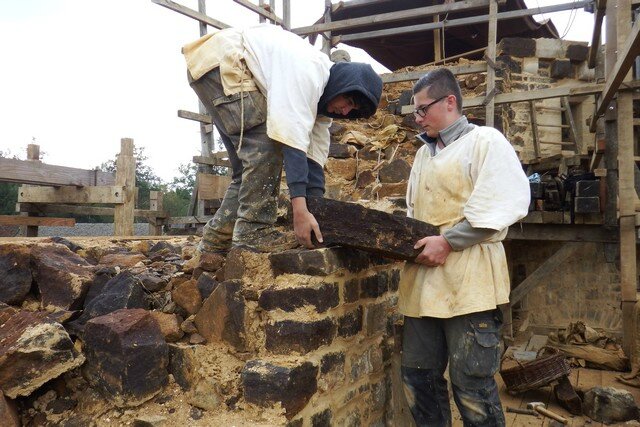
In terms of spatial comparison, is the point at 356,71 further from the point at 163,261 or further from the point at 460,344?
the point at 163,261

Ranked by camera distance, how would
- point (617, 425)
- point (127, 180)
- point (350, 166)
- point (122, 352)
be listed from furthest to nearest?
point (127, 180) < point (350, 166) < point (617, 425) < point (122, 352)

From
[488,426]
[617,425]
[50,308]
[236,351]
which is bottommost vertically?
[617,425]

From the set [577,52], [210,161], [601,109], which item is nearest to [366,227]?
[601,109]

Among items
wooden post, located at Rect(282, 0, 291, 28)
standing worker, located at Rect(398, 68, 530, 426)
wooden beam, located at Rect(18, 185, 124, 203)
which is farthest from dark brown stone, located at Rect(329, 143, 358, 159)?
wooden post, located at Rect(282, 0, 291, 28)

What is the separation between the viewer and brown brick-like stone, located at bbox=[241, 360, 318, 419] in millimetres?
2252

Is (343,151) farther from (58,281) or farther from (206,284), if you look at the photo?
(58,281)

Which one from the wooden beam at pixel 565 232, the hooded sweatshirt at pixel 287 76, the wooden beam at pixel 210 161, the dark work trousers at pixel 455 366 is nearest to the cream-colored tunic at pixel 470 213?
the dark work trousers at pixel 455 366

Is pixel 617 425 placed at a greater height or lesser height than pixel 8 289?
lesser

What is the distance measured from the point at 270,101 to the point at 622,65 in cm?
408

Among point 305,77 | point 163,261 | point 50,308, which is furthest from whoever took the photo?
point 163,261

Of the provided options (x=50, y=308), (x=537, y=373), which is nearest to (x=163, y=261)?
(x=50, y=308)

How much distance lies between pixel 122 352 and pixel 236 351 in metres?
0.53

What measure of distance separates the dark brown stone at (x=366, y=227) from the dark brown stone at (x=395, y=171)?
2.41m

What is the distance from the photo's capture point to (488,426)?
2.41m
